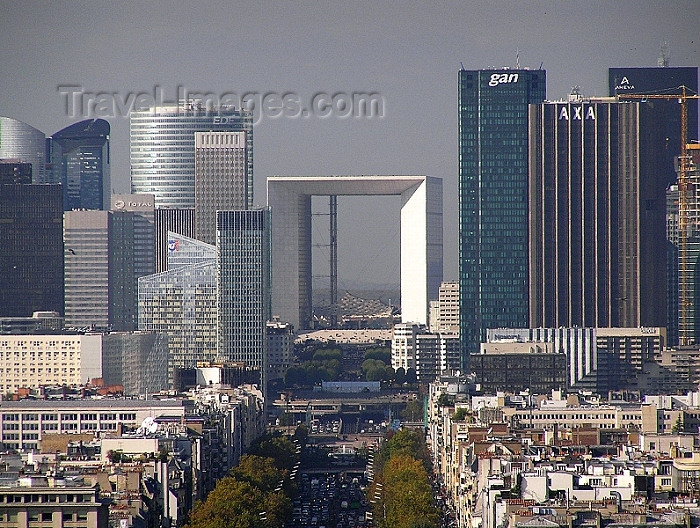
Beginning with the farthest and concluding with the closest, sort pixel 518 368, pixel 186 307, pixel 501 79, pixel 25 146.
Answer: pixel 25 146 < pixel 186 307 < pixel 501 79 < pixel 518 368

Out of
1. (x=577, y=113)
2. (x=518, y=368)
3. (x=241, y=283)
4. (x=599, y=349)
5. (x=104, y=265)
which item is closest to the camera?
(x=518, y=368)

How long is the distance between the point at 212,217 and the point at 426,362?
28938mm

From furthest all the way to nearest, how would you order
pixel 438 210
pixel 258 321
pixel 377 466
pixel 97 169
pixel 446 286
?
pixel 97 169 → pixel 438 210 → pixel 446 286 → pixel 258 321 → pixel 377 466

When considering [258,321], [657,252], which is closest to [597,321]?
[657,252]

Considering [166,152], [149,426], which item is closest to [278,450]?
[149,426]

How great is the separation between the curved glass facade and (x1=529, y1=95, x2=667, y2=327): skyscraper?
3867 centimetres

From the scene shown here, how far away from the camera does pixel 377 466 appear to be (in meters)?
80.4

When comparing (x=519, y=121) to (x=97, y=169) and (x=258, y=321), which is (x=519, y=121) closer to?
(x=258, y=321)

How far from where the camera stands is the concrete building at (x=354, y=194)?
16150 cm

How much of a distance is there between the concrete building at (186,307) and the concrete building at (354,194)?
2548 cm

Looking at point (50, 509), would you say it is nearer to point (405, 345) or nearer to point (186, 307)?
point (186, 307)

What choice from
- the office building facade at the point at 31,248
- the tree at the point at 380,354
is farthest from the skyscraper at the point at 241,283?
the office building facade at the point at 31,248

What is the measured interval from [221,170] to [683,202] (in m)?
39.9

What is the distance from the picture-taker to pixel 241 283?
130 meters
